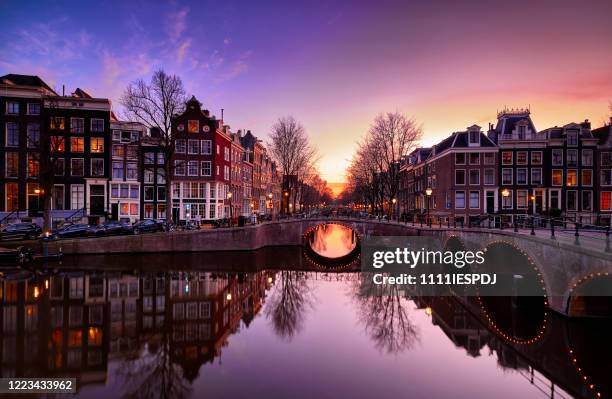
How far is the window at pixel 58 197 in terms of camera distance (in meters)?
47.6

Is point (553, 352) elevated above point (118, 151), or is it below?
below

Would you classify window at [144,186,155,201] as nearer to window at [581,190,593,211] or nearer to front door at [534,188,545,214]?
front door at [534,188,545,214]

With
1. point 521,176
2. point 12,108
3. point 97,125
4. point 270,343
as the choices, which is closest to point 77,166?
point 97,125

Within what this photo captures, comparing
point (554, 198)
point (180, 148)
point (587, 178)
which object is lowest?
point (554, 198)

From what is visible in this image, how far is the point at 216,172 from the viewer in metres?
51.3

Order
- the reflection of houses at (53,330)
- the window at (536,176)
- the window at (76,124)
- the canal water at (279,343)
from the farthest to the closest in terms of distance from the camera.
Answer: the window at (536,176) < the window at (76,124) < the reflection of houses at (53,330) < the canal water at (279,343)

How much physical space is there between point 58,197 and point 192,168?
16004 millimetres

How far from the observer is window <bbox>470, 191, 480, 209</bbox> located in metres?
52.0

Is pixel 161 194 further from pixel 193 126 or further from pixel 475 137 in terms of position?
pixel 475 137

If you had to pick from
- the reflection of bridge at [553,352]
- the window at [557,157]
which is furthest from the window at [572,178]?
the reflection of bridge at [553,352]

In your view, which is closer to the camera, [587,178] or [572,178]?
[587,178]

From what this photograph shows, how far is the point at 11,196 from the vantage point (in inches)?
1807

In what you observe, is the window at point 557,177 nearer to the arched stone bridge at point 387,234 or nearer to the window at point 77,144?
the arched stone bridge at point 387,234

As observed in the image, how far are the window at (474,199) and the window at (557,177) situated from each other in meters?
9.26
